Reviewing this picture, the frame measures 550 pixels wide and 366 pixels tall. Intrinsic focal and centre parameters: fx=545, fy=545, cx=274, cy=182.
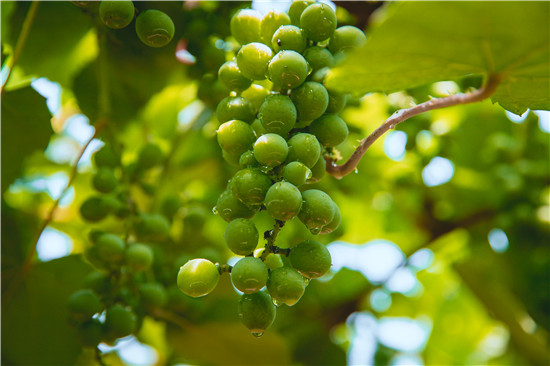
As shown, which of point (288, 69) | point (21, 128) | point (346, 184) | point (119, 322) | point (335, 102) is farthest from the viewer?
point (346, 184)

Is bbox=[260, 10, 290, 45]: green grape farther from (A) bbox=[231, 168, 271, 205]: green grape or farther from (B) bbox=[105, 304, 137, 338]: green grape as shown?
(B) bbox=[105, 304, 137, 338]: green grape

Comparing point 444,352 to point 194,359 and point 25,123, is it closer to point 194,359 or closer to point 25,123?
point 194,359

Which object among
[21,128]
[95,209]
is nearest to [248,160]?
[95,209]

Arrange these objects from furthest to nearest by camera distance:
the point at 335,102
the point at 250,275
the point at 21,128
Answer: the point at 21,128 < the point at 335,102 < the point at 250,275

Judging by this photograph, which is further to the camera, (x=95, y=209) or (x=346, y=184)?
(x=346, y=184)

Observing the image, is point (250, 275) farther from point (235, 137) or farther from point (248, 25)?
point (248, 25)

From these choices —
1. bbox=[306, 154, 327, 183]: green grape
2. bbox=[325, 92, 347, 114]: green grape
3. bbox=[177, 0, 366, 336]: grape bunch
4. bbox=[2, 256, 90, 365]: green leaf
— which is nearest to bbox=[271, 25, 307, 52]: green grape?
bbox=[177, 0, 366, 336]: grape bunch

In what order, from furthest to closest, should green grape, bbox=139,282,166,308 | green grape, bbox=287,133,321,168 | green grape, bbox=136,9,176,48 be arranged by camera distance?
green grape, bbox=139,282,166,308, green grape, bbox=136,9,176,48, green grape, bbox=287,133,321,168

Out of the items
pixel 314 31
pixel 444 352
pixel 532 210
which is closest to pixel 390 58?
pixel 314 31
